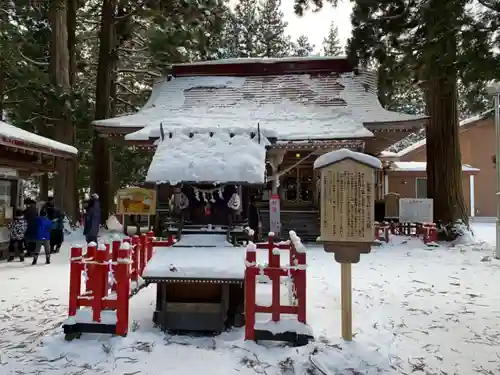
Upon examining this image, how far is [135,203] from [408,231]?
9.45 meters

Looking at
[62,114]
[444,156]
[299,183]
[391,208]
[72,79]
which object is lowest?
[391,208]

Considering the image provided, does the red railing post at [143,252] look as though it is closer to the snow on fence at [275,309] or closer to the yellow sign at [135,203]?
the snow on fence at [275,309]

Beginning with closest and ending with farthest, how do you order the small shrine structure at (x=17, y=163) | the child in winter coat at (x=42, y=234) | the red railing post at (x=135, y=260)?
1. the red railing post at (x=135, y=260)
2. the small shrine structure at (x=17, y=163)
3. the child in winter coat at (x=42, y=234)

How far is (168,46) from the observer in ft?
59.6

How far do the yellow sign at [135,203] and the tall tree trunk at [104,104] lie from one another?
230 centimetres

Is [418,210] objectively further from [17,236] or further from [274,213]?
[17,236]

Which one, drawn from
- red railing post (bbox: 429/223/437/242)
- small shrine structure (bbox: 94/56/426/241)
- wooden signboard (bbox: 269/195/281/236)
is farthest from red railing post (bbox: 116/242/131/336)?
red railing post (bbox: 429/223/437/242)

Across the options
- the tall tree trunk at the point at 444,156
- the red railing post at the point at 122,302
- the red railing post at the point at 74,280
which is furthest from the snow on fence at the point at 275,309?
the tall tree trunk at the point at 444,156

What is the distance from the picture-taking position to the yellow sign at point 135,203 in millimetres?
16172

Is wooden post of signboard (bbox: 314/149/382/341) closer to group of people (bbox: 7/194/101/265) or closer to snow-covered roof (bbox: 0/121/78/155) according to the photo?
snow-covered roof (bbox: 0/121/78/155)

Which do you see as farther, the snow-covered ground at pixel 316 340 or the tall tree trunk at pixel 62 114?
the tall tree trunk at pixel 62 114

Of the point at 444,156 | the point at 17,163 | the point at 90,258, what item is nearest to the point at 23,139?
the point at 17,163

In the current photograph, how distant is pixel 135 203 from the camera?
16203 millimetres

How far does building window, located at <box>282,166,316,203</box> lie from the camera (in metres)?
17.3
